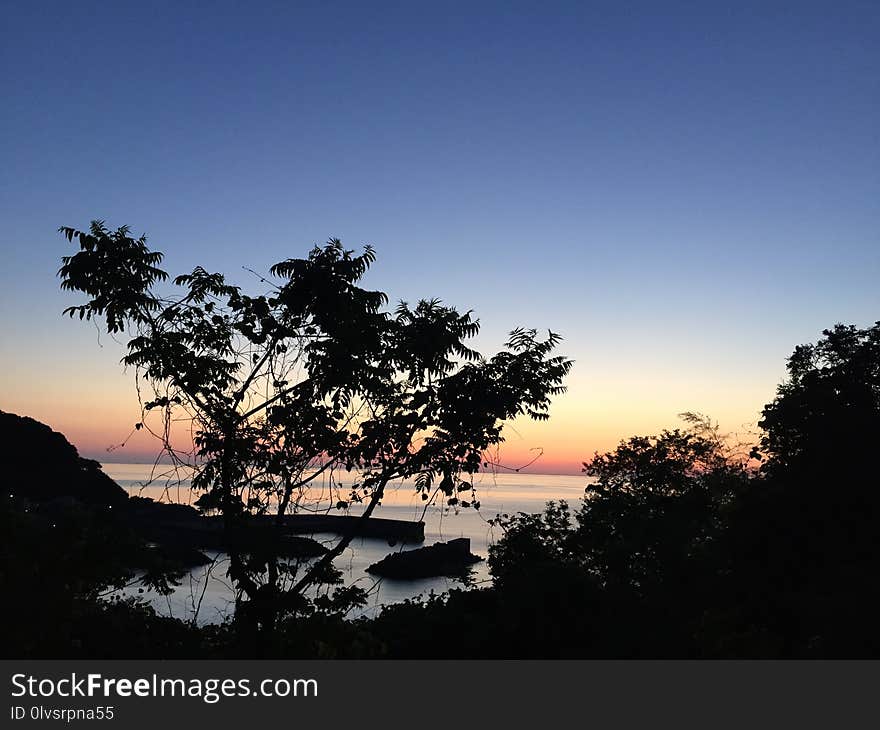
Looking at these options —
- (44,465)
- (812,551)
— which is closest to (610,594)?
(812,551)

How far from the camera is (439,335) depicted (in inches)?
447

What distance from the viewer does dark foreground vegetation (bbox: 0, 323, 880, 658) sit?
7641 mm

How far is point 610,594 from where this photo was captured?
13.9 m

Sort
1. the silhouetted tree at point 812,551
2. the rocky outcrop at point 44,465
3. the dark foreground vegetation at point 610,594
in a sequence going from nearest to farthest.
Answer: the dark foreground vegetation at point 610,594
the silhouetted tree at point 812,551
the rocky outcrop at point 44,465

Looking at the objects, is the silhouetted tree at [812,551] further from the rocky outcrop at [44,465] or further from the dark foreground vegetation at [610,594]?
the rocky outcrop at [44,465]

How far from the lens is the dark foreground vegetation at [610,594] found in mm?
7641

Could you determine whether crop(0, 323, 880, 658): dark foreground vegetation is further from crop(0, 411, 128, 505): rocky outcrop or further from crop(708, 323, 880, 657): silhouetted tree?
crop(0, 411, 128, 505): rocky outcrop

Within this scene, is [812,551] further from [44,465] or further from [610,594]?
[44,465]

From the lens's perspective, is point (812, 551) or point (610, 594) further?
point (610, 594)

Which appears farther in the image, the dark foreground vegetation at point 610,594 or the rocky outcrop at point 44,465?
the rocky outcrop at point 44,465

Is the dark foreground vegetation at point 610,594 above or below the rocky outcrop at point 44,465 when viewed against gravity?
below

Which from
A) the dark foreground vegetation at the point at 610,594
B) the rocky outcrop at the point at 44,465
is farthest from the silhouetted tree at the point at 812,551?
the rocky outcrop at the point at 44,465

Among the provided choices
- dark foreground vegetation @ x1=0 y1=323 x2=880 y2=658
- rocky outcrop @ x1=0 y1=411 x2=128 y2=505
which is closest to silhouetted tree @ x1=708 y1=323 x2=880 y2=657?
dark foreground vegetation @ x1=0 y1=323 x2=880 y2=658
